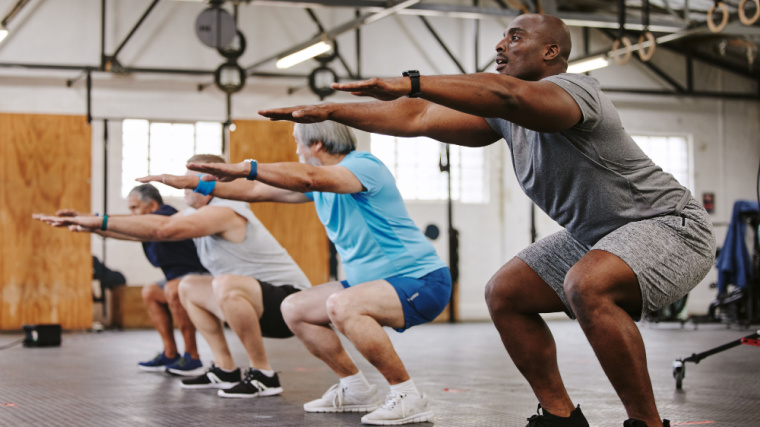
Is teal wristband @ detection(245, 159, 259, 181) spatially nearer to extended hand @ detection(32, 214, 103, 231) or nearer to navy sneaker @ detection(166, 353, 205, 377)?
extended hand @ detection(32, 214, 103, 231)

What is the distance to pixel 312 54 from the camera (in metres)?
9.85

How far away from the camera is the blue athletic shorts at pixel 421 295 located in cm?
308

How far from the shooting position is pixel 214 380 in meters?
4.04

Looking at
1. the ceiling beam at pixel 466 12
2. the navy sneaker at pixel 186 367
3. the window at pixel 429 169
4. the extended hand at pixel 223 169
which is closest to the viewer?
the extended hand at pixel 223 169

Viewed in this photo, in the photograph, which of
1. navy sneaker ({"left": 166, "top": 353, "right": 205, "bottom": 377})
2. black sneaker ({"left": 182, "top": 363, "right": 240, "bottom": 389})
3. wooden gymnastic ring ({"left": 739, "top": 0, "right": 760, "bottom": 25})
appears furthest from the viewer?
wooden gymnastic ring ({"left": 739, "top": 0, "right": 760, "bottom": 25})

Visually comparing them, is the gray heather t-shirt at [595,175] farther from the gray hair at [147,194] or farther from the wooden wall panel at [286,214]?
the wooden wall panel at [286,214]

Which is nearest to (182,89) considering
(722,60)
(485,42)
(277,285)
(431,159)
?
(431,159)

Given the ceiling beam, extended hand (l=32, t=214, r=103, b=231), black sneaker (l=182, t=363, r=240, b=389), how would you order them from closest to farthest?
extended hand (l=32, t=214, r=103, b=231)
black sneaker (l=182, t=363, r=240, b=389)
the ceiling beam

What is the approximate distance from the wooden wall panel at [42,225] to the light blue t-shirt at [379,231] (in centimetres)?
703

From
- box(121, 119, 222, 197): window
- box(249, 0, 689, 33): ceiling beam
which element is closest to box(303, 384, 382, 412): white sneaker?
box(249, 0, 689, 33): ceiling beam

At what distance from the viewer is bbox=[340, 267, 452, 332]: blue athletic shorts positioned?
10.1 ft

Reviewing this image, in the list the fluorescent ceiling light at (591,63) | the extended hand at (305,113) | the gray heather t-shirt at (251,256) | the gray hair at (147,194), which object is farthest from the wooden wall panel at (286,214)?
the extended hand at (305,113)

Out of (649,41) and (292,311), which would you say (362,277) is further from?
(649,41)

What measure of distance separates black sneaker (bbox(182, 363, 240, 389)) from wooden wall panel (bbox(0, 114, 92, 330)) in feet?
19.1
